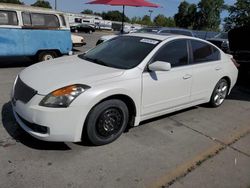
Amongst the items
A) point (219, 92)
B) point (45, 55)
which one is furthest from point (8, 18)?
point (219, 92)

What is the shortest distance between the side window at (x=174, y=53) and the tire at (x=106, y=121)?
1.00 m

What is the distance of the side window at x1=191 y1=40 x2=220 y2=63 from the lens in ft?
16.4

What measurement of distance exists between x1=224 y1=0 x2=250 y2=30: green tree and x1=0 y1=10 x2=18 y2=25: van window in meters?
9.47

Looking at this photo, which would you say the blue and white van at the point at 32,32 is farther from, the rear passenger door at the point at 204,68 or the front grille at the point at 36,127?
the front grille at the point at 36,127

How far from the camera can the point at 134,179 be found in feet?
10.3

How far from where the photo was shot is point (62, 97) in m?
3.34

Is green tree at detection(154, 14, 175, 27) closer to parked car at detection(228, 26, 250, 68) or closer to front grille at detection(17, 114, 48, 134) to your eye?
parked car at detection(228, 26, 250, 68)

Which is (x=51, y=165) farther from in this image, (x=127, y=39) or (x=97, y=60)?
A: (x=127, y=39)

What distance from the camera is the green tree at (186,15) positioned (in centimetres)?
8858

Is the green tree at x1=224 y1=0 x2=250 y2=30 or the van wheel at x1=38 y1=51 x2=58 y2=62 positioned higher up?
the green tree at x1=224 y1=0 x2=250 y2=30

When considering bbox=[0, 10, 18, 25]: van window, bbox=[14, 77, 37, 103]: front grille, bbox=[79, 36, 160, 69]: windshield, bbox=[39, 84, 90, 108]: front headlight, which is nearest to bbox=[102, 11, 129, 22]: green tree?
bbox=[0, 10, 18, 25]: van window

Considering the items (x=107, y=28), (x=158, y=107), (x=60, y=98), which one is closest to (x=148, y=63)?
(x=158, y=107)

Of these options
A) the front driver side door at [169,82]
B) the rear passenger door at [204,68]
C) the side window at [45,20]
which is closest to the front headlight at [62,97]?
the front driver side door at [169,82]

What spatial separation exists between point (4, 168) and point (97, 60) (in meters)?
2.08
